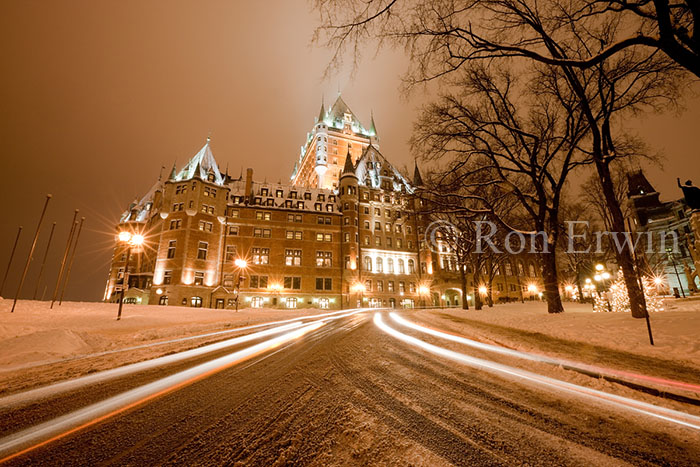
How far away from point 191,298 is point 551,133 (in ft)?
131

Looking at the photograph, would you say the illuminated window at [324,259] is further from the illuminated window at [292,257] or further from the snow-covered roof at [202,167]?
the snow-covered roof at [202,167]

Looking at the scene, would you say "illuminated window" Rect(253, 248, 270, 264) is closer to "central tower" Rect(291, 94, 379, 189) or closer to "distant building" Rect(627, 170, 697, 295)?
"central tower" Rect(291, 94, 379, 189)

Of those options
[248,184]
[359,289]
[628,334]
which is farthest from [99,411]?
[248,184]

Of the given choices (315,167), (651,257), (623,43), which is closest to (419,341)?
(623,43)

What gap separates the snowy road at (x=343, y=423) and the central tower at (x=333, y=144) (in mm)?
70328

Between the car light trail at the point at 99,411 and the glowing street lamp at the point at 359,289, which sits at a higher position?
the glowing street lamp at the point at 359,289

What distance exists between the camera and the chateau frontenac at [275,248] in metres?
36.8

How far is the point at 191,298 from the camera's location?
34.8m

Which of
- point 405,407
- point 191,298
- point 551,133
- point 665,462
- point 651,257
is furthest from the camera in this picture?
point 651,257

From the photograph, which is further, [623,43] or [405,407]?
[623,43]

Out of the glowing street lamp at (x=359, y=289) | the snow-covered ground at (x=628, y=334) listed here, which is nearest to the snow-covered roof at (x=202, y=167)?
the glowing street lamp at (x=359, y=289)

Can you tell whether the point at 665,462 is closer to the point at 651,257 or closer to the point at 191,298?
the point at 191,298

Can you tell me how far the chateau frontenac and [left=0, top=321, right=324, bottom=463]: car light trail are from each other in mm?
31606

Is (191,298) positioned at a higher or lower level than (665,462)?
higher
